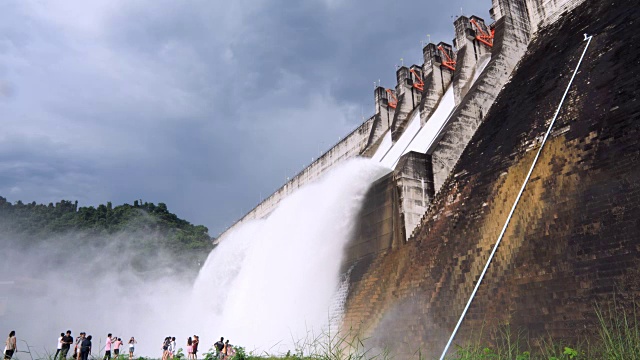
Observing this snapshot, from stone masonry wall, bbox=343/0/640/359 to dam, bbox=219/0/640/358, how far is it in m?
0.03

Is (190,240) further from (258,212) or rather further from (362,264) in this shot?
(362,264)

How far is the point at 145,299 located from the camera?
32844mm

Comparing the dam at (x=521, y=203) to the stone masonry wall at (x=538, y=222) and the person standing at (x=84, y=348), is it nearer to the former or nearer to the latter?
the stone masonry wall at (x=538, y=222)

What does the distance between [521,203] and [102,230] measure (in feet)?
157

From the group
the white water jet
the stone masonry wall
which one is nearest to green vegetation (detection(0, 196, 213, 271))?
the white water jet

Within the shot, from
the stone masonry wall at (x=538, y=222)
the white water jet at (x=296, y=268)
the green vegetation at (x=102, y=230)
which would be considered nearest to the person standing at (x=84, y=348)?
the white water jet at (x=296, y=268)

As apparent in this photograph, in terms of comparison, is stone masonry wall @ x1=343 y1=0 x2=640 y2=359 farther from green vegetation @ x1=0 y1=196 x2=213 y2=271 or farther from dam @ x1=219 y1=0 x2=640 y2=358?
green vegetation @ x1=0 y1=196 x2=213 y2=271

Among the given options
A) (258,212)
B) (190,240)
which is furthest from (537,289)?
(190,240)

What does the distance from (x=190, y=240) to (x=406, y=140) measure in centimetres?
3336

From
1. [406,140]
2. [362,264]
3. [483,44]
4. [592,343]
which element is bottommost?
[592,343]

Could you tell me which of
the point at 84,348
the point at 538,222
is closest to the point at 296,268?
the point at 84,348

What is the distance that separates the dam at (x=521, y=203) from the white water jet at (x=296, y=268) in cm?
86

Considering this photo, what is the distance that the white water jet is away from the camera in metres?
14.2

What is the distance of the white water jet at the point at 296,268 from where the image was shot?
14.2 metres
